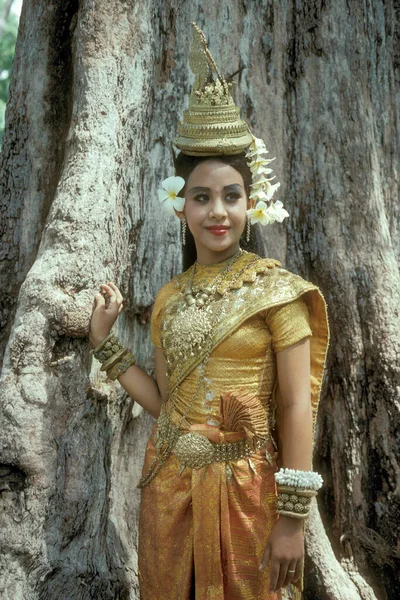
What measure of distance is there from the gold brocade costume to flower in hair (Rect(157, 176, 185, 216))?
281 millimetres

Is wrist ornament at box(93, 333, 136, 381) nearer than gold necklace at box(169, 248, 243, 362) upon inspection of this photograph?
No

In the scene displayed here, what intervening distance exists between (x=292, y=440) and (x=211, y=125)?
108 centimetres

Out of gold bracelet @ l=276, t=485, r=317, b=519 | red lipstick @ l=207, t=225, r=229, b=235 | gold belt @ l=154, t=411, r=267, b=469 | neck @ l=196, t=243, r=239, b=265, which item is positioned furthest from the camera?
neck @ l=196, t=243, r=239, b=265

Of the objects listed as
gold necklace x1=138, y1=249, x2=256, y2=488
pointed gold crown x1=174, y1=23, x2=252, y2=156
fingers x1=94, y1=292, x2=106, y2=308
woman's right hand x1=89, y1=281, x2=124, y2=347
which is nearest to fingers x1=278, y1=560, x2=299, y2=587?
gold necklace x1=138, y1=249, x2=256, y2=488

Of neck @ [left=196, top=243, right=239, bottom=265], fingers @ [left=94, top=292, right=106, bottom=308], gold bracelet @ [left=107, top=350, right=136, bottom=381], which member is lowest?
gold bracelet @ [left=107, top=350, right=136, bottom=381]

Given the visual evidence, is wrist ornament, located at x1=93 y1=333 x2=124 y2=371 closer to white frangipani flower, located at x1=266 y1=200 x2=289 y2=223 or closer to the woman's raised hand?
Answer: white frangipani flower, located at x1=266 y1=200 x2=289 y2=223

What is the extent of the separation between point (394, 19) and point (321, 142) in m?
0.93

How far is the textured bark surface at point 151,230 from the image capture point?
2836mm

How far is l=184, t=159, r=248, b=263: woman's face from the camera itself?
2529mm

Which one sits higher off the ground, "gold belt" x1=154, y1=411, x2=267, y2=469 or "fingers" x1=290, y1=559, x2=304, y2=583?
"gold belt" x1=154, y1=411, x2=267, y2=469

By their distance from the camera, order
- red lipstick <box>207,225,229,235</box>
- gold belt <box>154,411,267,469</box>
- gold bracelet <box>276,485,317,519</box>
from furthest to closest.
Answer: red lipstick <box>207,225,229,235</box> < gold belt <box>154,411,267,469</box> < gold bracelet <box>276,485,317,519</box>

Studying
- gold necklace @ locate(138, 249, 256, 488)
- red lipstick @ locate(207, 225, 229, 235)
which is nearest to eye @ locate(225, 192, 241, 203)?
red lipstick @ locate(207, 225, 229, 235)

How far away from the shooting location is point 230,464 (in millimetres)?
2393

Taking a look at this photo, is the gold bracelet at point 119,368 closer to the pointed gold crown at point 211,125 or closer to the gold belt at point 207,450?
the gold belt at point 207,450
